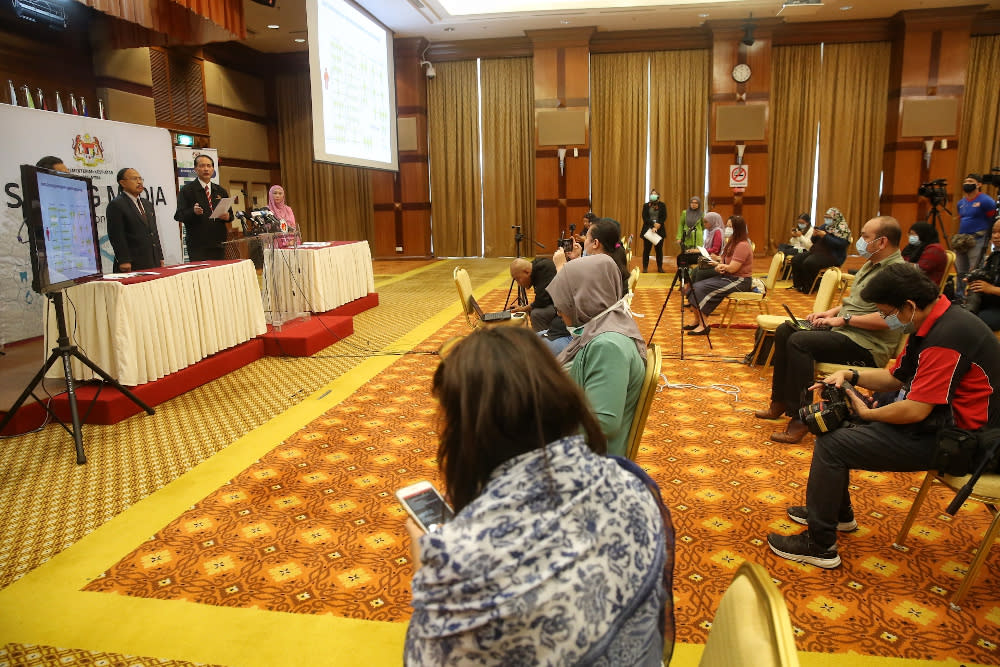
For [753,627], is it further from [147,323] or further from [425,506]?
[147,323]

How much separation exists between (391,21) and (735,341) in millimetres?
8364

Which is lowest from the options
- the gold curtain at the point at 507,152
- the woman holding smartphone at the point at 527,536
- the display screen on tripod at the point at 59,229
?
the woman holding smartphone at the point at 527,536

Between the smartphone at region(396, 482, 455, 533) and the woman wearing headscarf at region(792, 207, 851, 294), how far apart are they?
7.39 meters

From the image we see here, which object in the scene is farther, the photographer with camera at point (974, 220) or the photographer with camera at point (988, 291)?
the photographer with camera at point (974, 220)

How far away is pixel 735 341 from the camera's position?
577cm

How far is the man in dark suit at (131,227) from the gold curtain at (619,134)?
9124 mm

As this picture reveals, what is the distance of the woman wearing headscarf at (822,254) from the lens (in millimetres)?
7516

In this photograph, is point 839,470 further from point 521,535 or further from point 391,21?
point 391,21

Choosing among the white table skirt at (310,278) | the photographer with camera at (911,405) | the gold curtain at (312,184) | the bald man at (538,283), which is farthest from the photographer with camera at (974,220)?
the gold curtain at (312,184)

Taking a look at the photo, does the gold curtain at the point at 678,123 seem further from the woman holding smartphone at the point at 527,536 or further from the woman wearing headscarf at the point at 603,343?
the woman holding smartphone at the point at 527,536

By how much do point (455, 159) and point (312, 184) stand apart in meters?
3.10

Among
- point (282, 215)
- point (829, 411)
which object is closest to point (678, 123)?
point (282, 215)

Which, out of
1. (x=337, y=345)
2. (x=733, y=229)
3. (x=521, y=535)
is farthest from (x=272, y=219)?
(x=521, y=535)

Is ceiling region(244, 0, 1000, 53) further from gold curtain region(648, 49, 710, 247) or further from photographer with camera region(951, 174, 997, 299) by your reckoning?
photographer with camera region(951, 174, 997, 299)
